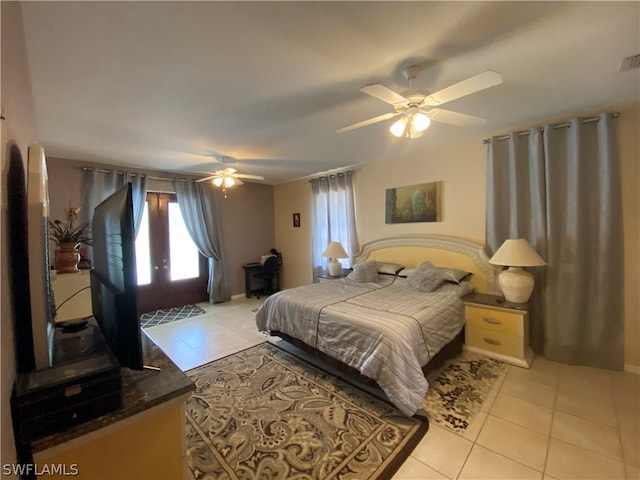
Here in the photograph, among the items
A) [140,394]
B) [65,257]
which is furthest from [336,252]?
[140,394]

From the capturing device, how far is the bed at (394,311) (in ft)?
6.61

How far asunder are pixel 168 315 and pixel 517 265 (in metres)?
4.86

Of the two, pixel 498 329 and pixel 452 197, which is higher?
pixel 452 197

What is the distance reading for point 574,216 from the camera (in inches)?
101

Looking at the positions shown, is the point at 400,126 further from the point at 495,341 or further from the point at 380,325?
the point at 495,341

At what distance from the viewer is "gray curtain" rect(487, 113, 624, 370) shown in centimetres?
244

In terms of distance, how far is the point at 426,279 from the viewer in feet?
10.4

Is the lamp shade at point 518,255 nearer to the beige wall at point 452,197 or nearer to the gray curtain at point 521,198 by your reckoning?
the gray curtain at point 521,198

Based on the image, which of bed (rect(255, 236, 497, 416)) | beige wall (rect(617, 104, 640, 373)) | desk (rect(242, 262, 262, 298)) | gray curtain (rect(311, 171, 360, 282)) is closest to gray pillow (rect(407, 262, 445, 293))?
bed (rect(255, 236, 497, 416))

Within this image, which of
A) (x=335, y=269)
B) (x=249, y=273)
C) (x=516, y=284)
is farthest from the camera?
(x=249, y=273)

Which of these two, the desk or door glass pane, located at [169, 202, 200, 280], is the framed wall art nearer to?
the desk

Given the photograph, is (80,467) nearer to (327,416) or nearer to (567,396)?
(327,416)

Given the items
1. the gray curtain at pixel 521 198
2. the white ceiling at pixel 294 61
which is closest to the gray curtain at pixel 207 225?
the white ceiling at pixel 294 61

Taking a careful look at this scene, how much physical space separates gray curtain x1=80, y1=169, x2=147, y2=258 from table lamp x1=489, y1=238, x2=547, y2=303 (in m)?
4.45
